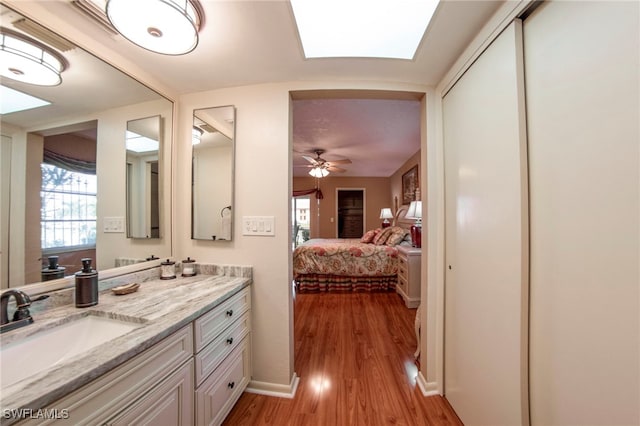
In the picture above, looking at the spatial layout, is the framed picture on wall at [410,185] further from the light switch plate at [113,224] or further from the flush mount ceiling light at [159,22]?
the light switch plate at [113,224]

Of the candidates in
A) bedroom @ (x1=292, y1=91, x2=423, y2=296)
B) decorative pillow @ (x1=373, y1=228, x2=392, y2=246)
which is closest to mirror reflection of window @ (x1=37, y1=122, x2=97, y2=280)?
bedroom @ (x1=292, y1=91, x2=423, y2=296)

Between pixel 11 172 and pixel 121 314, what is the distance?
2.38 ft

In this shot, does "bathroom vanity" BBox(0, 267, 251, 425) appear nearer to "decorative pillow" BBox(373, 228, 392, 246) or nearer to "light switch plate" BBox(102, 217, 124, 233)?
"light switch plate" BBox(102, 217, 124, 233)

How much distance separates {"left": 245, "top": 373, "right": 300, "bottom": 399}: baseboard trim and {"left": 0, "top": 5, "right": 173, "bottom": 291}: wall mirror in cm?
116

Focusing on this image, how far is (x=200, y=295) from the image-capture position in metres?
1.16

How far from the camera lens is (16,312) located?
2.70 ft

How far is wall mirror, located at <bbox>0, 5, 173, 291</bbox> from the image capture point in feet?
2.93

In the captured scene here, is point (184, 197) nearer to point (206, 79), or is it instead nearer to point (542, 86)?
point (206, 79)

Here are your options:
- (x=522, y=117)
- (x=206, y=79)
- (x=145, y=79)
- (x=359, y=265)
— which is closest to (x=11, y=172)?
(x=145, y=79)

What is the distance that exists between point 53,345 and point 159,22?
1.36 metres

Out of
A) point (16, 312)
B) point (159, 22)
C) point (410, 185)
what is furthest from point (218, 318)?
point (410, 185)

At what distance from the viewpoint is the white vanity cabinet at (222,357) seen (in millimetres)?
1042

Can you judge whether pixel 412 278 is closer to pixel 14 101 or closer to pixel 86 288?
pixel 86 288

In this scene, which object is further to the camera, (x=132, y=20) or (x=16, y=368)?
(x=132, y=20)
